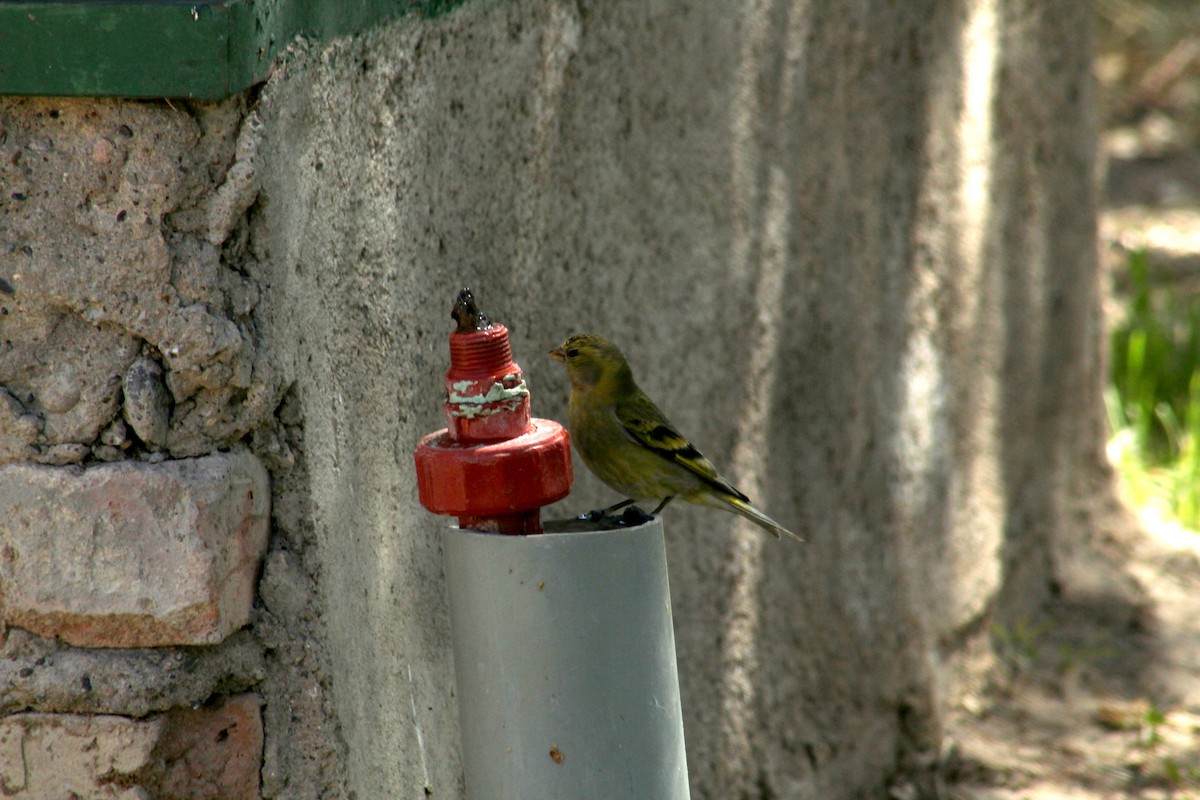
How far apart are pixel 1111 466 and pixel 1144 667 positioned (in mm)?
971

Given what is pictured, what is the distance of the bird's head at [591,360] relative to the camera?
2484mm

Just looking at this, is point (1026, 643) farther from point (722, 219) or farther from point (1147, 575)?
point (722, 219)

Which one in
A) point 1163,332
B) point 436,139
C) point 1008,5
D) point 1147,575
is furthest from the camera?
point 1163,332

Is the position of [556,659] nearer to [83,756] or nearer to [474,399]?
[474,399]

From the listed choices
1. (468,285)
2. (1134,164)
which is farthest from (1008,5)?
(1134,164)

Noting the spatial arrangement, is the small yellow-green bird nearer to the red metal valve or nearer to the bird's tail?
the bird's tail

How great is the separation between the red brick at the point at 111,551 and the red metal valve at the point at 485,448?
0.29 metres

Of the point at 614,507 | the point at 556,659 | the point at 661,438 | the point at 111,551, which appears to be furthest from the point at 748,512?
the point at 111,551

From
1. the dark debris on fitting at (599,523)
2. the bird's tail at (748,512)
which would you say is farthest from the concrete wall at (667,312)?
the dark debris on fitting at (599,523)

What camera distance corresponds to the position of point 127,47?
154 cm

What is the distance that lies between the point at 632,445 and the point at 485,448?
128cm

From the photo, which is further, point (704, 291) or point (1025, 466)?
point (1025, 466)

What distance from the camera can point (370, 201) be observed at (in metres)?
1.91

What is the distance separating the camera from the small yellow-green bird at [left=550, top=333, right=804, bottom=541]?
2684 mm
